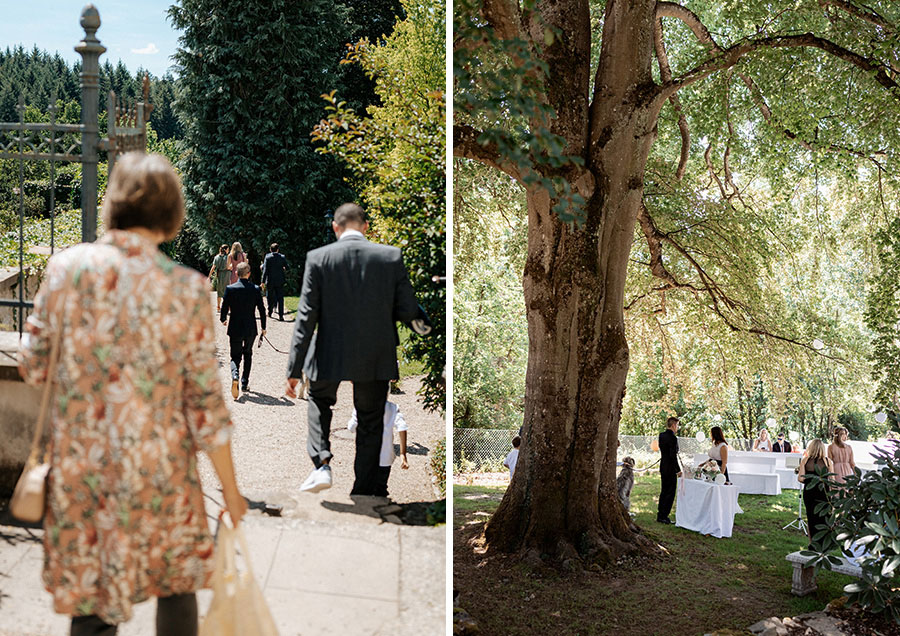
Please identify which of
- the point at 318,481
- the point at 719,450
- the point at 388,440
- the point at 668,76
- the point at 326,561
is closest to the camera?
the point at 326,561

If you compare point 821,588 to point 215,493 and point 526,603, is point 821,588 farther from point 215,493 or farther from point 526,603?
point 215,493

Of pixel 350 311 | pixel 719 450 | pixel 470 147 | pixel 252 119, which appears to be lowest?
pixel 719 450

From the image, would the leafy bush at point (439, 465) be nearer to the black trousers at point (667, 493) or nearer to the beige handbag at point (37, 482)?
the beige handbag at point (37, 482)

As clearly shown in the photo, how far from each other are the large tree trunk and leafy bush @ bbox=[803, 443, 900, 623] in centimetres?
180

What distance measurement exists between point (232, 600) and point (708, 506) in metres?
8.33

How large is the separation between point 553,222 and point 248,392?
2.91 meters

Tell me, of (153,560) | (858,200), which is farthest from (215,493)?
(858,200)

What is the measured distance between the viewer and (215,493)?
3.74m

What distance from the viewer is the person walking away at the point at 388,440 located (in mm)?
3758

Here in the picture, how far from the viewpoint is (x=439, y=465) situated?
4.19 m

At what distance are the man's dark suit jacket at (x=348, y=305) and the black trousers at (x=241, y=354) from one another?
2930 millimetres

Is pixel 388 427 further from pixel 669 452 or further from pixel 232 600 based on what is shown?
pixel 669 452

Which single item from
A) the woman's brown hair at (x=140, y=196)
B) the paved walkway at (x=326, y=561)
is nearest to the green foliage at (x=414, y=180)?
the paved walkway at (x=326, y=561)

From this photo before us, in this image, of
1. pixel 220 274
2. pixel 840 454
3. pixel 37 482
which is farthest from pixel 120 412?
pixel 840 454
